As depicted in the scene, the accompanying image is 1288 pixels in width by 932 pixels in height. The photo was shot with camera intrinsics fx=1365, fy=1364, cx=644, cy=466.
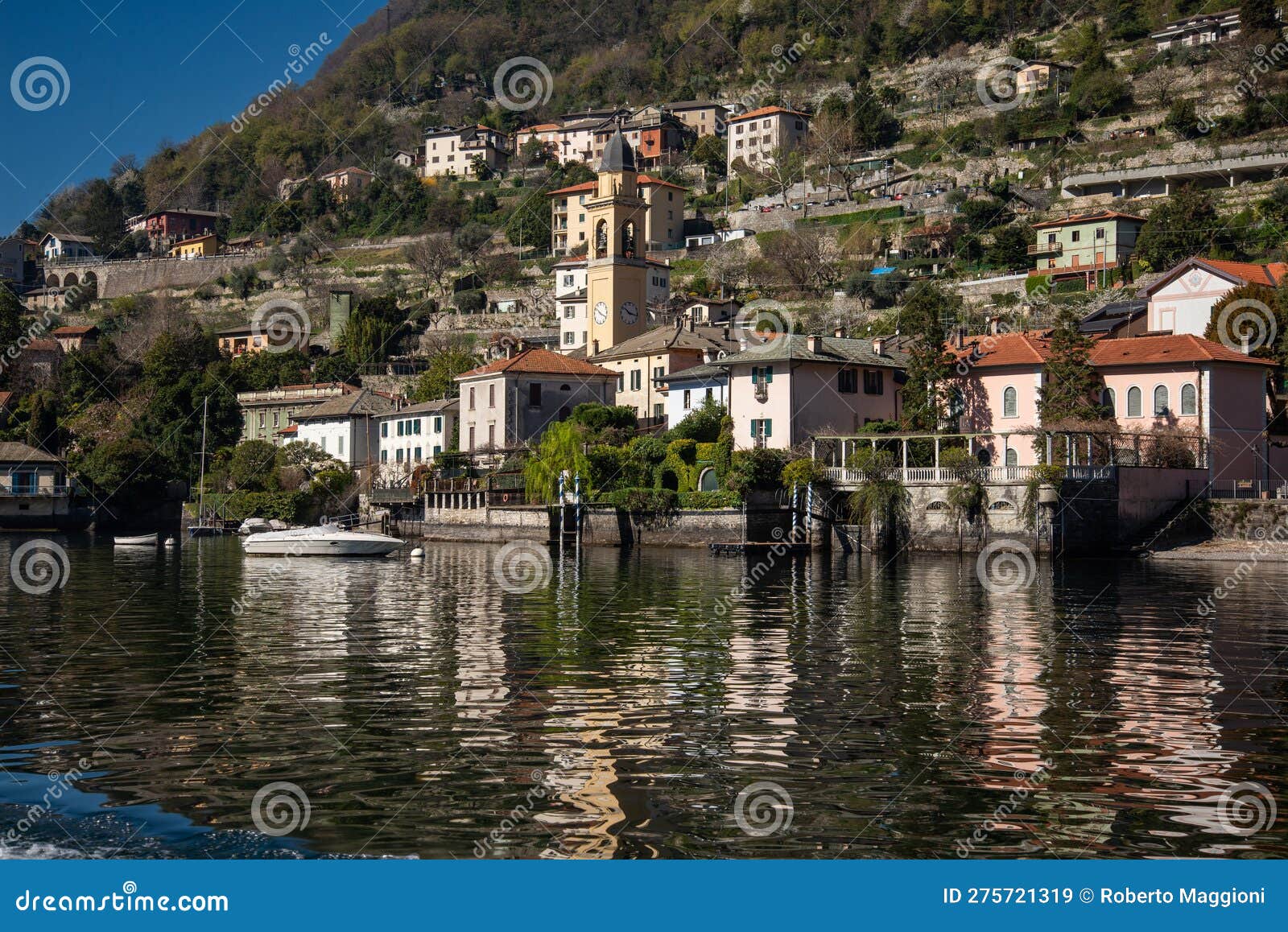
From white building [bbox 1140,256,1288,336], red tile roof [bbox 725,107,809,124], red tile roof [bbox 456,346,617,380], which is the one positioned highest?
red tile roof [bbox 725,107,809,124]

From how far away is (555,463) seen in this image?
211 feet

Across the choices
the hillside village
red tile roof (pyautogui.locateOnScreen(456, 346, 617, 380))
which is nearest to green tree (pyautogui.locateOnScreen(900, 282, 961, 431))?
the hillside village

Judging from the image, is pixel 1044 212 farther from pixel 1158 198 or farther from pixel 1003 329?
pixel 1003 329

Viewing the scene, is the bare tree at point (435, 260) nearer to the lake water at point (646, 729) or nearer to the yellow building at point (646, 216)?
the yellow building at point (646, 216)

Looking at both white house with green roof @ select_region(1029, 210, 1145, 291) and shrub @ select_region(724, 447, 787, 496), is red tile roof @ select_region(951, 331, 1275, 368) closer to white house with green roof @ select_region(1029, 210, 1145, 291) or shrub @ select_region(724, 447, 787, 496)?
shrub @ select_region(724, 447, 787, 496)

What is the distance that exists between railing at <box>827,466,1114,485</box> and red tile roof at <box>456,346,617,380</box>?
25721mm

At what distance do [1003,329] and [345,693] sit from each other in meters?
68.3

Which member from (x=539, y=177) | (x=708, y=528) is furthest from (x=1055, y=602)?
(x=539, y=177)

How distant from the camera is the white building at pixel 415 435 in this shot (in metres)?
84.4

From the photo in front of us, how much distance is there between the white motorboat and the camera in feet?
178

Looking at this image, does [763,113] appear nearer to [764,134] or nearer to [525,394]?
[764,134]

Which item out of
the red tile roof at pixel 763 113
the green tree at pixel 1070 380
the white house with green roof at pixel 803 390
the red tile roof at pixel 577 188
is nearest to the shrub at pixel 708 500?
the white house with green roof at pixel 803 390

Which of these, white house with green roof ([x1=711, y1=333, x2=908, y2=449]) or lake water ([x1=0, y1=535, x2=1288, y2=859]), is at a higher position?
white house with green roof ([x1=711, y1=333, x2=908, y2=449])

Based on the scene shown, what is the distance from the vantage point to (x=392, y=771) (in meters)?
13.5
